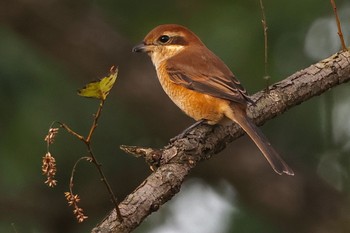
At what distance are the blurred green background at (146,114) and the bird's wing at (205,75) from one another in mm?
804

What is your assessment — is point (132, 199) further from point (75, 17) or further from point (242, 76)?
point (75, 17)

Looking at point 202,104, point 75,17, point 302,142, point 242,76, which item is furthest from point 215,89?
point 75,17

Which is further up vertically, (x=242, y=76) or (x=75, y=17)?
(x=75, y=17)

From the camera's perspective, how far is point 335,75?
475cm

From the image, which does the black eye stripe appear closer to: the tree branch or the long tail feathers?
the tree branch

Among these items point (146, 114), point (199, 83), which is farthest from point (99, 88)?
point (146, 114)

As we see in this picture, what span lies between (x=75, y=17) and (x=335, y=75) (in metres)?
2.88

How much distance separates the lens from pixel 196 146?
4094 mm

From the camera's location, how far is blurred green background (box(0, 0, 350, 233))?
5.77 metres

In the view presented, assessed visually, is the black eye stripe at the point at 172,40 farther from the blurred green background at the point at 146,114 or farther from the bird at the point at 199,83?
the blurred green background at the point at 146,114

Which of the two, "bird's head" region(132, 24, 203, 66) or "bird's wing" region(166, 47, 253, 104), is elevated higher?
"bird's head" region(132, 24, 203, 66)

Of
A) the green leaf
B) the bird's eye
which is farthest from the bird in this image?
the green leaf

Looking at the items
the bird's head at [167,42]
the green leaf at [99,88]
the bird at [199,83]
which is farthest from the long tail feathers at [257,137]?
the green leaf at [99,88]

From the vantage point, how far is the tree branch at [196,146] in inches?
133
